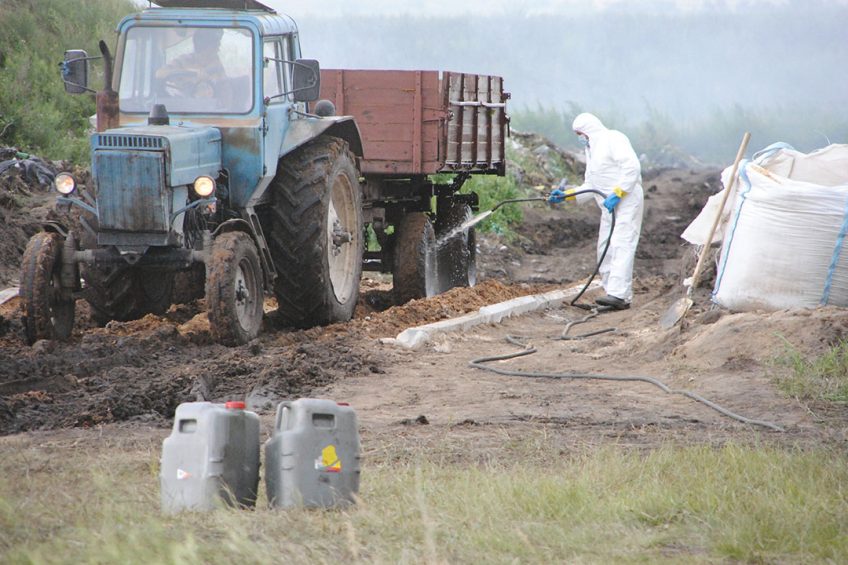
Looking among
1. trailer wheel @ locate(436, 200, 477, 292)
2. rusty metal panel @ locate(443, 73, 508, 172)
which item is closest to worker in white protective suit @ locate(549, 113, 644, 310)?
rusty metal panel @ locate(443, 73, 508, 172)

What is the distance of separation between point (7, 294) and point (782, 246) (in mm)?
7026

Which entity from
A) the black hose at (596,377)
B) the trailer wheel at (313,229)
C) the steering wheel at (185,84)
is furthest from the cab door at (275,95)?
the black hose at (596,377)

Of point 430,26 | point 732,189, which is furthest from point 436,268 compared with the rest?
point 430,26

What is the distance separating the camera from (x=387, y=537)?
4.78 meters

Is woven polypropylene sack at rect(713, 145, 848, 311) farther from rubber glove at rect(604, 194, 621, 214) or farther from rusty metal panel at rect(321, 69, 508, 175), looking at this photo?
rusty metal panel at rect(321, 69, 508, 175)

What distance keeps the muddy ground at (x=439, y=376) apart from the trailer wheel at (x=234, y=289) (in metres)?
0.16

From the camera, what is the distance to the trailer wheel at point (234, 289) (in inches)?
350

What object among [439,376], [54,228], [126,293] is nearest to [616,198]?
[439,376]

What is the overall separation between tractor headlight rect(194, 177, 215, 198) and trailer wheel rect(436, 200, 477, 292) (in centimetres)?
543

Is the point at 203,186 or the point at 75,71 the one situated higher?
the point at 75,71

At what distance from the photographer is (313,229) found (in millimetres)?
10133

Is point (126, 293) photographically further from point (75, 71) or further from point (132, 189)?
point (75, 71)

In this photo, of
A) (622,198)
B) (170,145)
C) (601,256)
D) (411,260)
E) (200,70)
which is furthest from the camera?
(601,256)

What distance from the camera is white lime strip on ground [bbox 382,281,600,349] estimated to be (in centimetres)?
1025
